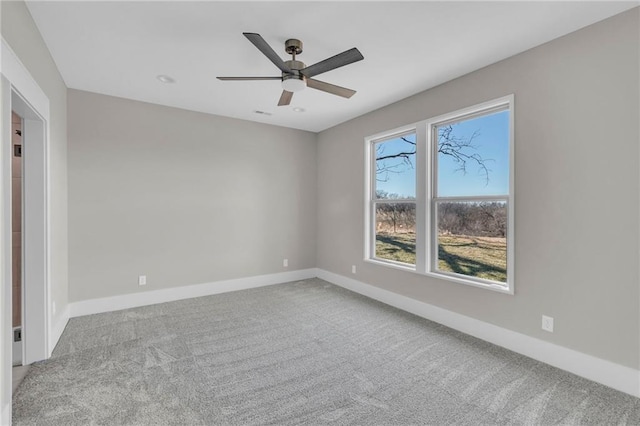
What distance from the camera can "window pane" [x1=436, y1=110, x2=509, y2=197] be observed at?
293cm

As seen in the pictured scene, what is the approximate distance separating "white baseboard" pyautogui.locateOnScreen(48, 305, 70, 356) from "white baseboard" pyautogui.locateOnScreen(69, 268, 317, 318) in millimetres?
197

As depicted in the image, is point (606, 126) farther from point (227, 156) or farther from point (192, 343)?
point (227, 156)

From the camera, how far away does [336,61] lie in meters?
2.20

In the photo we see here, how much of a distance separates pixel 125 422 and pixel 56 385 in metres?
0.83

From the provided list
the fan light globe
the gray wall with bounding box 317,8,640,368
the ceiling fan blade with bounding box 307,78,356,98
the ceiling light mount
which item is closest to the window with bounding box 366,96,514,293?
the gray wall with bounding box 317,8,640,368

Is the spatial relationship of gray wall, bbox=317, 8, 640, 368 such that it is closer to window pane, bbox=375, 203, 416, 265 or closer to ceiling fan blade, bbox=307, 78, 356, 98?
window pane, bbox=375, 203, 416, 265

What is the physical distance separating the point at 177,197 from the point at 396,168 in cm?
312

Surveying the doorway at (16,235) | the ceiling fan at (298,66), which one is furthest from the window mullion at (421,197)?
the doorway at (16,235)

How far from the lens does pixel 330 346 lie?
9.23 ft

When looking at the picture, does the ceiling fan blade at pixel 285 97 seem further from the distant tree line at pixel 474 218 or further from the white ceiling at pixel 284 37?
the distant tree line at pixel 474 218

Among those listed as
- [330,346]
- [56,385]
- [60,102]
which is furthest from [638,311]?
[60,102]

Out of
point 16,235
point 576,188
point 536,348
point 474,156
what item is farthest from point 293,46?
point 536,348

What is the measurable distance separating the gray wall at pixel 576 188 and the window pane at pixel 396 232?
3.19 feet

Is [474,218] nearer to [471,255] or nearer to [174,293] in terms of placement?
[471,255]
